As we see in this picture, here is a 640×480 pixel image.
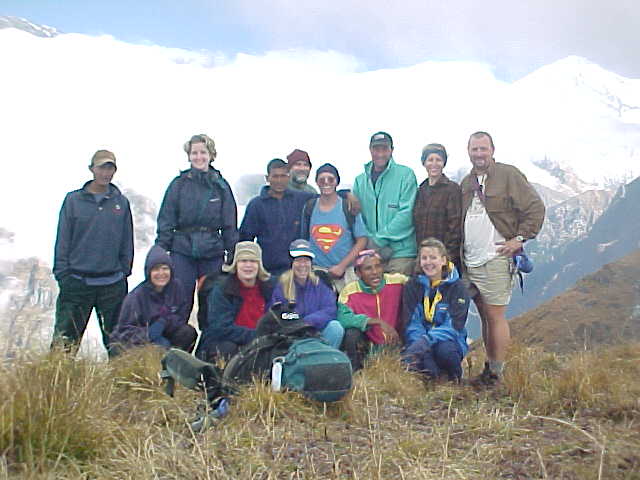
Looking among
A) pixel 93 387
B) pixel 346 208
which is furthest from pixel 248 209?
pixel 93 387

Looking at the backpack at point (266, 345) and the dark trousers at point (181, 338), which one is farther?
the dark trousers at point (181, 338)

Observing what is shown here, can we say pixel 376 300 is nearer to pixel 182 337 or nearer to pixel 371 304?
pixel 371 304

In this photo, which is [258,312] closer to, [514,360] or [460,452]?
[514,360]

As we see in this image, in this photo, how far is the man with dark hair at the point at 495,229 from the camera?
260 inches

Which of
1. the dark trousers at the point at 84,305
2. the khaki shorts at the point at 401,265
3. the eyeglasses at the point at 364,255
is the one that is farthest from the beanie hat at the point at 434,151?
the dark trousers at the point at 84,305

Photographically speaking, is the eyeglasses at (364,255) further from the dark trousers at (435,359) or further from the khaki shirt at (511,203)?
the khaki shirt at (511,203)

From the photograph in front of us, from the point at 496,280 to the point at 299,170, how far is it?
3.14 meters

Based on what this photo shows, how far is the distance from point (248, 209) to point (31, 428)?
5.10 meters

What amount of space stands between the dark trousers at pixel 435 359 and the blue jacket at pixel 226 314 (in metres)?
1.69

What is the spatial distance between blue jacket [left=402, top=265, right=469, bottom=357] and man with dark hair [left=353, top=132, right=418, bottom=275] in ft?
2.61

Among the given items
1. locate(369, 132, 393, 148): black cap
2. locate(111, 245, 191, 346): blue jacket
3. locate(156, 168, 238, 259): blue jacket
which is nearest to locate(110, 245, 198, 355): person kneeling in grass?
locate(111, 245, 191, 346): blue jacket

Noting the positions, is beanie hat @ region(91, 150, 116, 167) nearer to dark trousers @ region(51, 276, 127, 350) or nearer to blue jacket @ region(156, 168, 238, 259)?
blue jacket @ region(156, 168, 238, 259)

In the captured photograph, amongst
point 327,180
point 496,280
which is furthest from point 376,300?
point 327,180

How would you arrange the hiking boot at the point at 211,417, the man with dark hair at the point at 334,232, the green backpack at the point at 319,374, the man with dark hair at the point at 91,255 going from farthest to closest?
the man with dark hair at the point at 334,232 < the man with dark hair at the point at 91,255 < the green backpack at the point at 319,374 < the hiking boot at the point at 211,417
